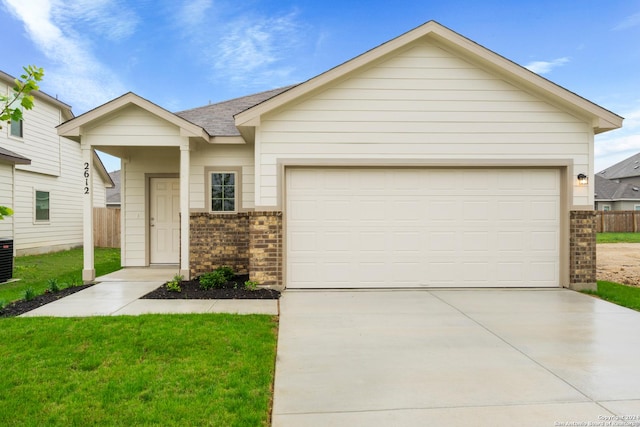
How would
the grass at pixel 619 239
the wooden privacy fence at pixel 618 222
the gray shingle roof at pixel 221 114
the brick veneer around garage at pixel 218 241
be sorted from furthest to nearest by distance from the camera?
the wooden privacy fence at pixel 618 222 → the grass at pixel 619 239 → the gray shingle roof at pixel 221 114 → the brick veneer around garage at pixel 218 241

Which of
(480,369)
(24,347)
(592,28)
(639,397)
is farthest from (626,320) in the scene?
(592,28)

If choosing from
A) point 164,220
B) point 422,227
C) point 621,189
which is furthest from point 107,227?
point 621,189

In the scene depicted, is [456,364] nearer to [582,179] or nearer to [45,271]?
[582,179]

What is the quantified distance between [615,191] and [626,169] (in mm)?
4630

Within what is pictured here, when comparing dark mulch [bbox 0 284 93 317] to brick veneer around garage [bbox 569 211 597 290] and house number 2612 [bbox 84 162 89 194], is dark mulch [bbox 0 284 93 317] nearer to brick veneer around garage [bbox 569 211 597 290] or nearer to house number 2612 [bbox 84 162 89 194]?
house number 2612 [bbox 84 162 89 194]

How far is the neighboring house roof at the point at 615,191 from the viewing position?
3431 cm

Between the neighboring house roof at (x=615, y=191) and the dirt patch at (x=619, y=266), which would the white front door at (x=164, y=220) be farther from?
the neighboring house roof at (x=615, y=191)

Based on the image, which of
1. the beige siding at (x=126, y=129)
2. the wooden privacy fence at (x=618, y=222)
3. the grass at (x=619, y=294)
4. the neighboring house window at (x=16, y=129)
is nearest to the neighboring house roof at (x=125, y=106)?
the beige siding at (x=126, y=129)

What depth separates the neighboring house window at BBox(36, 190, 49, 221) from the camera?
1465 centimetres

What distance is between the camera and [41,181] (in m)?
14.8

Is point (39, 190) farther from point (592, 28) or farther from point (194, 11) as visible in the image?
point (592, 28)

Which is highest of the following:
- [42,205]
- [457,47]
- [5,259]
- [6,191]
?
[457,47]

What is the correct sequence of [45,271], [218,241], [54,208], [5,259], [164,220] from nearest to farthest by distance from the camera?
[5,259], [218,241], [164,220], [45,271], [54,208]

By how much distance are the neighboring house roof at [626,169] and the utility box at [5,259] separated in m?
45.9
